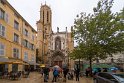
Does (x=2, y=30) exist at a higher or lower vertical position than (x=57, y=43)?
lower

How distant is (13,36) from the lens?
151ft

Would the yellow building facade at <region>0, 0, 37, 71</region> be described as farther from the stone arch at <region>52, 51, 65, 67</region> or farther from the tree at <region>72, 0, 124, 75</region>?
the stone arch at <region>52, 51, 65, 67</region>

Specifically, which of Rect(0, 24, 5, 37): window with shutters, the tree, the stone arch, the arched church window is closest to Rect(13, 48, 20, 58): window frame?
Rect(0, 24, 5, 37): window with shutters

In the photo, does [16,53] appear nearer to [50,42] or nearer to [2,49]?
[2,49]

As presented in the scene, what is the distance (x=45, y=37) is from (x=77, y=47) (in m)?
48.5

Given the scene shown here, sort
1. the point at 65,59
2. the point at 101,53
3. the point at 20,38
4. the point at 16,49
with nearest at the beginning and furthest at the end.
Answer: the point at 101,53
the point at 16,49
the point at 20,38
the point at 65,59

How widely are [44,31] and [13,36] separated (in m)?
42.2

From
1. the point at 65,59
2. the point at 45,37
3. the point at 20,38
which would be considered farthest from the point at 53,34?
the point at 20,38

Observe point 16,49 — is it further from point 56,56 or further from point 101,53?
point 56,56

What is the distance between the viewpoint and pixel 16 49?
4850 cm

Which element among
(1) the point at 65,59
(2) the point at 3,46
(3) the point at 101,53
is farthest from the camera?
(1) the point at 65,59

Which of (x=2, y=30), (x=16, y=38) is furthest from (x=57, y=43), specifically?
(x=2, y=30)

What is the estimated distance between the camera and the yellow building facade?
39.8m

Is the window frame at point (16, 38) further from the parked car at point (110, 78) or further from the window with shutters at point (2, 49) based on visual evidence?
the parked car at point (110, 78)
